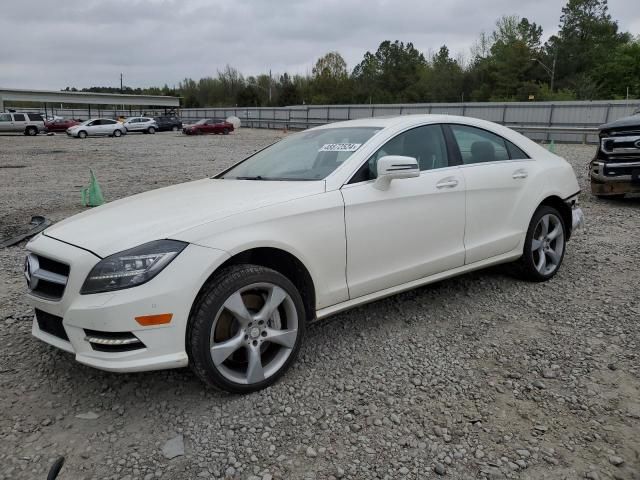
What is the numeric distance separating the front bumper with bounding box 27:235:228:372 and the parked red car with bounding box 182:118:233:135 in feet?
133

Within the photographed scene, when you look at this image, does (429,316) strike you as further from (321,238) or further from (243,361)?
(243,361)

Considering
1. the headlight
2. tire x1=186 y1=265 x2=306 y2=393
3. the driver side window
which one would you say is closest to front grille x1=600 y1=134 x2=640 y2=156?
the driver side window

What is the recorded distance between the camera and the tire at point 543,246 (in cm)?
471

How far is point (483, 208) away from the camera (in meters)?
4.25

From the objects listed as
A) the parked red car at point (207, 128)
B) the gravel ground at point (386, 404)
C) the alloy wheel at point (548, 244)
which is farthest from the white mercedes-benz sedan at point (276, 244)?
the parked red car at point (207, 128)

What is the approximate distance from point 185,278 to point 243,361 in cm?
70

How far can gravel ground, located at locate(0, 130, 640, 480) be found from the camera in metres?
2.52

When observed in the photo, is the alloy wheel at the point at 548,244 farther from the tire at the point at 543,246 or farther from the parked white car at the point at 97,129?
the parked white car at the point at 97,129

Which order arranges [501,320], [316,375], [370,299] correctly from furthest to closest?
1. [501,320]
2. [370,299]
3. [316,375]

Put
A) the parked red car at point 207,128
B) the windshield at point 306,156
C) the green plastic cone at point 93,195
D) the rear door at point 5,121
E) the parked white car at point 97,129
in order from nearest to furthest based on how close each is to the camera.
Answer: the windshield at point 306,156
the green plastic cone at point 93,195
the parked white car at point 97,129
the rear door at point 5,121
the parked red car at point 207,128

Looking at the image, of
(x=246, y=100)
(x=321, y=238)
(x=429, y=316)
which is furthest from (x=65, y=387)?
(x=246, y=100)

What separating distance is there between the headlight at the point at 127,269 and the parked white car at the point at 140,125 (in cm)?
4420

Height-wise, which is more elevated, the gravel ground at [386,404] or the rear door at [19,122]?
the rear door at [19,122]

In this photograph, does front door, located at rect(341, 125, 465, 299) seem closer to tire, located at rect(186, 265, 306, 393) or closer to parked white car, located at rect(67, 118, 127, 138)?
tire, located at rect(186, 265, 306, 393)
